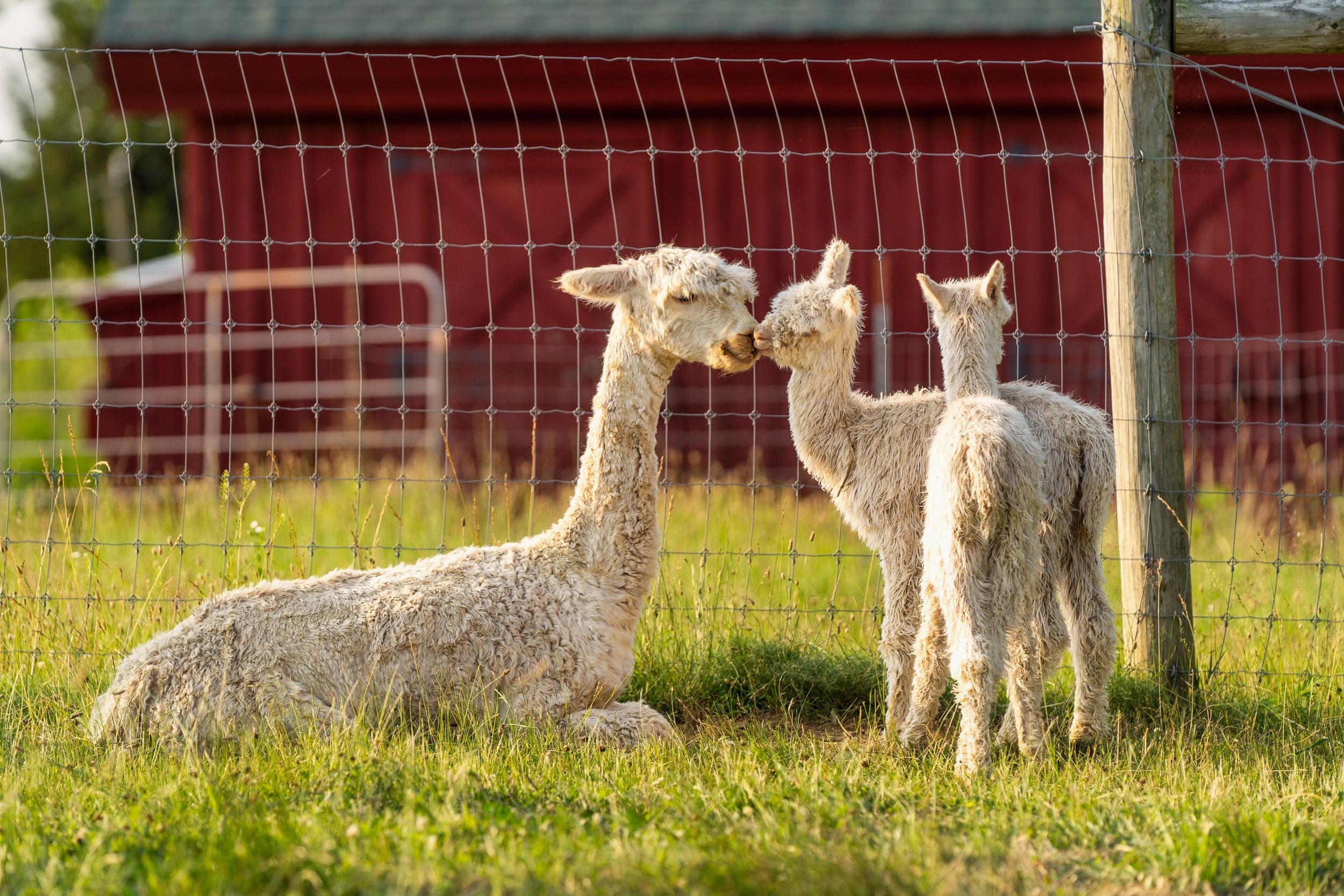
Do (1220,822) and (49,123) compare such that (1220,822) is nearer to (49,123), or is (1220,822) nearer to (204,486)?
(204,486)

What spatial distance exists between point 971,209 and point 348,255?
20.6 ft

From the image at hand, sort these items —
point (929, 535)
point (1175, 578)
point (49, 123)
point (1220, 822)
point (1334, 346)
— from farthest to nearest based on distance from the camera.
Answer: point (49, 123)
point (1334, 346)
point (1175, 578)
point (929, 535)
point (1220, 822)

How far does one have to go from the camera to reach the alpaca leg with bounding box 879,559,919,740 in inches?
177

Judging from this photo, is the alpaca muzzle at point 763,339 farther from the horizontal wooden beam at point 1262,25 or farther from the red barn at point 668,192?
the red barn at point 668,192

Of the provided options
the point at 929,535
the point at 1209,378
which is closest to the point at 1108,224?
the point at 929,535

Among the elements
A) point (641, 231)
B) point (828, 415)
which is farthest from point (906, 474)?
point (641, 231)

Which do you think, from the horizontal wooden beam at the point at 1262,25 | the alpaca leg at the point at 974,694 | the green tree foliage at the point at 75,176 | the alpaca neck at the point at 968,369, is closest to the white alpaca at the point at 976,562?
the alpaca leg at the point at 974,694

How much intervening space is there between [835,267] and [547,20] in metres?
9.04

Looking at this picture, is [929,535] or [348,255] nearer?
[929,535]

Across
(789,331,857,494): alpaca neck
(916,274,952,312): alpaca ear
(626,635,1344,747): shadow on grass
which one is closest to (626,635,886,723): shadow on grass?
(626,635,1344,747): shadow on grass

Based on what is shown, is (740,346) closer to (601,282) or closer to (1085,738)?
(601,282)

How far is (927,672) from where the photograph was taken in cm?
430

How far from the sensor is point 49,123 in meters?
29.6

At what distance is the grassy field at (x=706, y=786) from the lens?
3148mm
